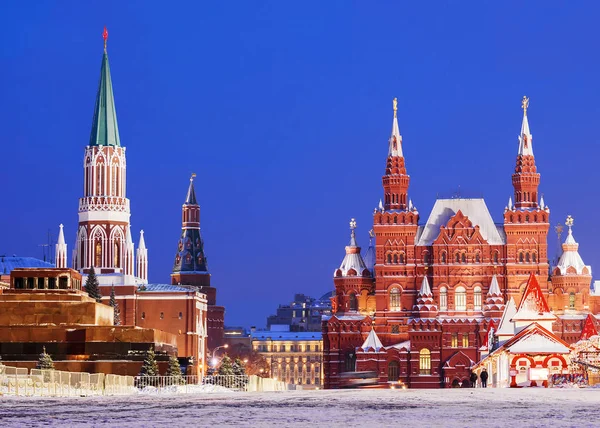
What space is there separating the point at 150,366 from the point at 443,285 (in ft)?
301

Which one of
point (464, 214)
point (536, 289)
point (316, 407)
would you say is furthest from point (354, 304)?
point (316, 407)

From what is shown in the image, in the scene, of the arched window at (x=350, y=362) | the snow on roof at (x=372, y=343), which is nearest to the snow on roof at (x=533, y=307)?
the snow on roof at (x=372, y=343)

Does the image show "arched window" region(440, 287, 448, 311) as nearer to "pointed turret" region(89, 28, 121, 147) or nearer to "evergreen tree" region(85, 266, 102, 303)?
"evergreen tree" region(85, 266, 102, 303)

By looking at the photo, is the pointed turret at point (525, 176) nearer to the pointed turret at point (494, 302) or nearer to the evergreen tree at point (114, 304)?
the pointed turret at point (494, 302)

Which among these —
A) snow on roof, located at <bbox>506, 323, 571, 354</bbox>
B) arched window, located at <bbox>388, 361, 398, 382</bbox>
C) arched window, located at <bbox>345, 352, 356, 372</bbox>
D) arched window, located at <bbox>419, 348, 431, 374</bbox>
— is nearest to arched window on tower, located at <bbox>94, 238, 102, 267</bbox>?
arched window, located at <bbox>345, 352, 356, 372</bbox>

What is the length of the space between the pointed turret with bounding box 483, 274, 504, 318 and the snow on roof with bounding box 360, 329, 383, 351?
12.7 meters

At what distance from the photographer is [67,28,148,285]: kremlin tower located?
174 meters

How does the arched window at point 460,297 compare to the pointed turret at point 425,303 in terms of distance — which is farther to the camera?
the arched window at point 460,297

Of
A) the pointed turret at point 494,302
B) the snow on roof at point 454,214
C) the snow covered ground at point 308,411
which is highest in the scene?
the snow on roof at point 454,214

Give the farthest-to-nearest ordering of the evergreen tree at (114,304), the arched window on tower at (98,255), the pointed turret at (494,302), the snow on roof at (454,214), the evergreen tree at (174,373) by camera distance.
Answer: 1. the arched window on tower at (98,255)
2. the snow on roof at (454,214)
3. the evergreen tree at (114,304)
4. the pointed turret at (494,302)
5. the evergreen tree at (174,373)

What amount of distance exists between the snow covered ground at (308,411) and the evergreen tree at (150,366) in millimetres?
26302

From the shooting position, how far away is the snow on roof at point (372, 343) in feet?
534

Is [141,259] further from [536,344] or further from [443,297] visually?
[536,344]

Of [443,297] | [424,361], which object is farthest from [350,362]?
[443,297]
